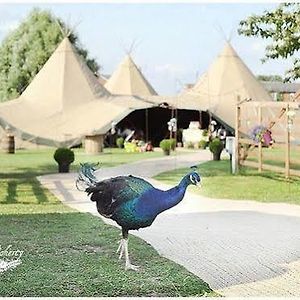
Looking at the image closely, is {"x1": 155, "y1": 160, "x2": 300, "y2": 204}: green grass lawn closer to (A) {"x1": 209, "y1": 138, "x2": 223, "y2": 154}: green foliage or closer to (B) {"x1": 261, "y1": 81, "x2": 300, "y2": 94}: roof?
(A) {"x1": 209, "y1": 138, "x2": 223, "y2": 154}: green foliage

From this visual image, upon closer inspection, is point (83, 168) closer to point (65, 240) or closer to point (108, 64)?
point (65, 240)

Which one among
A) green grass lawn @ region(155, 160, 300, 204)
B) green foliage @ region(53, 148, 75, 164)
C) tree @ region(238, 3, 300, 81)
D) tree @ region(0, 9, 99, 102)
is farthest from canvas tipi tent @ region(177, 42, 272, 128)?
green foliage @ region(53, 148, 75, 164)

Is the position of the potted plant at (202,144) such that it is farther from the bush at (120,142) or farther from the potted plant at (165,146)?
the bush at (120,142)

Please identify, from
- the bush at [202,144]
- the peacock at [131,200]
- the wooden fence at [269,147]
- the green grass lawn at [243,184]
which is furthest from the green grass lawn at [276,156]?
the peacock at [131,200]

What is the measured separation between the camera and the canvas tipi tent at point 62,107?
19.2 ft

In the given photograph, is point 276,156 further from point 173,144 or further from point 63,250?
point 63,250

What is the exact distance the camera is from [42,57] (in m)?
6.02

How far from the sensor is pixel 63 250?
200 inches

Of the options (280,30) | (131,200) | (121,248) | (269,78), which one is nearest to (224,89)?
(269,78)

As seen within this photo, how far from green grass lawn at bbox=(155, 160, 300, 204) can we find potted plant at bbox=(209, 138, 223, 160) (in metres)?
0.07

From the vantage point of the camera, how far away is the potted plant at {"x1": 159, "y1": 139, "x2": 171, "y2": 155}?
5.85m

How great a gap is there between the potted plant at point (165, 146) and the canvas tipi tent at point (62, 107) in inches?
15.1

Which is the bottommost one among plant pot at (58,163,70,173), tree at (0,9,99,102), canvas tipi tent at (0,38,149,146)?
plant pot at (58,163,70,173)

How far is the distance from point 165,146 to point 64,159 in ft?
2.54
